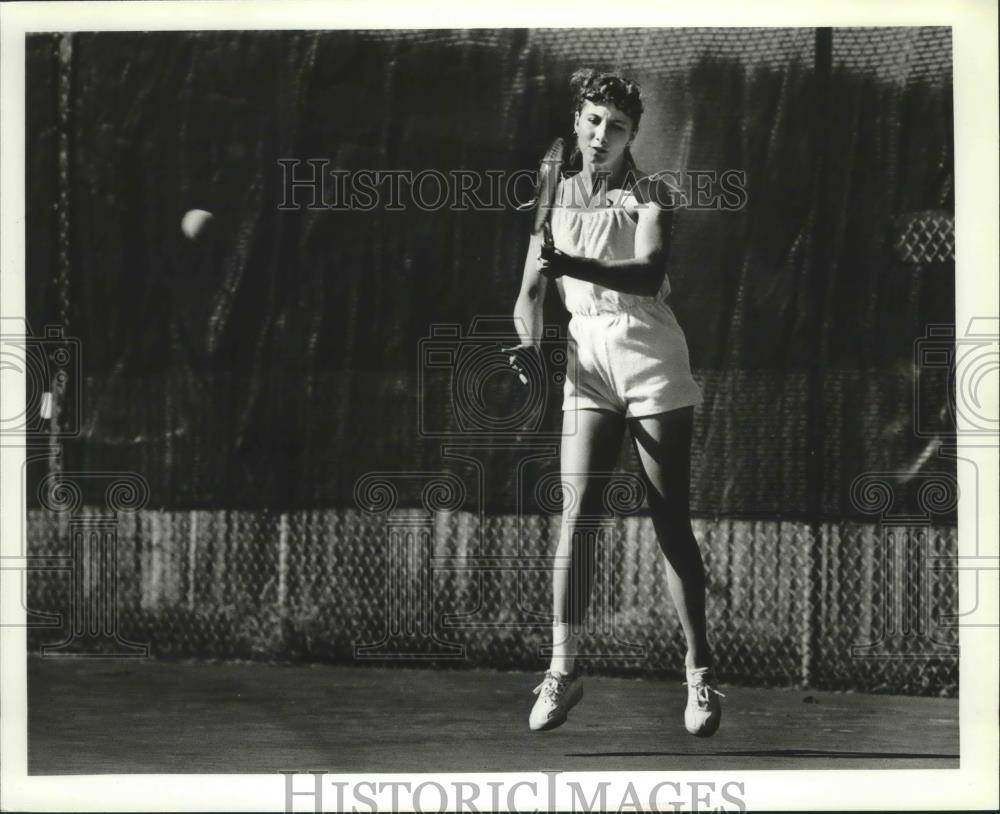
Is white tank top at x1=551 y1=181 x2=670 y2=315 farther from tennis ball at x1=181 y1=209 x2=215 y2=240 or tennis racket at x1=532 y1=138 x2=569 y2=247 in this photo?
tennis ball at x1=181 y1=209 x2=215 y2=240

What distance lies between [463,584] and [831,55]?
273 centimetres

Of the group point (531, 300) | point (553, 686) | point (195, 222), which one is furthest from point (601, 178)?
point (553, 686)

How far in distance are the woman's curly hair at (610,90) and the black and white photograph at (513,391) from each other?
0.02 meters

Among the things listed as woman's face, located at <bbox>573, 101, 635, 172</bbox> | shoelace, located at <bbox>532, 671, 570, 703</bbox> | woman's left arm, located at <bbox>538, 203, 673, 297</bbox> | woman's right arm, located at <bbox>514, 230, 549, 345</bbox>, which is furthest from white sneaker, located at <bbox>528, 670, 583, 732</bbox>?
woman's face, located at <bbox>573, 101, 635, 172</bbox>

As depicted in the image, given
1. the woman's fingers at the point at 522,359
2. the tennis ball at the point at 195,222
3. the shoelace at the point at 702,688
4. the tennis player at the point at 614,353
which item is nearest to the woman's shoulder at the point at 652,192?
the tennis player at the point at 614,353

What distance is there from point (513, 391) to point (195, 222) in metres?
1.57

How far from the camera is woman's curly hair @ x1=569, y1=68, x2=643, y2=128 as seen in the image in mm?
7148

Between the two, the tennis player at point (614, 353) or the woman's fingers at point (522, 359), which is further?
the woman's fingers at point (522, 359)

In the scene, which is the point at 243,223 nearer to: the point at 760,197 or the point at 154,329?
the point at 154,329

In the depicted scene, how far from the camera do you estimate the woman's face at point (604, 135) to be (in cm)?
714

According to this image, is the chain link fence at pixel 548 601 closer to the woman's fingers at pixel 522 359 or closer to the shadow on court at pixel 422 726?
the shadow on court at pixel 422 726

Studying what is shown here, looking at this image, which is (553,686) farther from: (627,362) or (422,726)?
(627,362)

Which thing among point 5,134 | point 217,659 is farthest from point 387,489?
point 5,134

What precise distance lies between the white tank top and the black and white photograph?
0.02m
